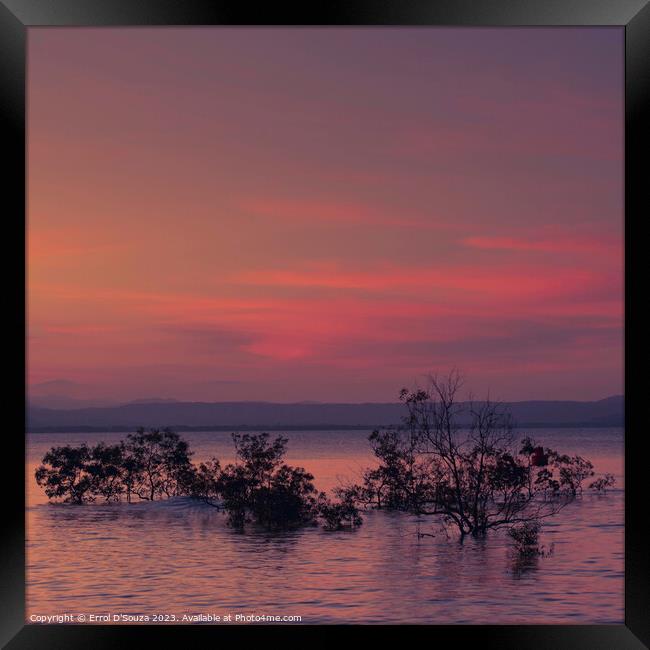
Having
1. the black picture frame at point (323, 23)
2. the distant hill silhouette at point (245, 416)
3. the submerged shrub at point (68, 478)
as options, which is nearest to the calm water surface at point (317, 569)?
the submerged shrub at point (68, 478)

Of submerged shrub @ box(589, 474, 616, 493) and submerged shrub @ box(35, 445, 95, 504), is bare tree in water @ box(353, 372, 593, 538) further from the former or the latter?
submerged shrub @ box(589, 474, 616, 493)

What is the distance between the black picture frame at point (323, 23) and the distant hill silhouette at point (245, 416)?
15.1 meters

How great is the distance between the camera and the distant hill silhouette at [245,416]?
781 inches

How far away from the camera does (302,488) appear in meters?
10.6

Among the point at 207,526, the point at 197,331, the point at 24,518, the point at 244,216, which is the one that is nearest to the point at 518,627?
the point at 24,518

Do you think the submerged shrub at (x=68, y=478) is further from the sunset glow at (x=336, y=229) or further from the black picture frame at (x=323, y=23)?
the black picture frame at (x=323, y=23)

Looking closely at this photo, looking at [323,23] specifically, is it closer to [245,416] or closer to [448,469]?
[448,469]

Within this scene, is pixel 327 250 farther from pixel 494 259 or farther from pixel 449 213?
pixel 449 213

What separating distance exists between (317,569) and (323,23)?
695 centimetres

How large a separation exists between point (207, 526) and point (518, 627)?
9067 millimetres

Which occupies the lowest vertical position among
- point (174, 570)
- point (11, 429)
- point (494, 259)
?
point (174, 570)

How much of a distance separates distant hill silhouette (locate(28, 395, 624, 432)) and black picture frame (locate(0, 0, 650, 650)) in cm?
1507

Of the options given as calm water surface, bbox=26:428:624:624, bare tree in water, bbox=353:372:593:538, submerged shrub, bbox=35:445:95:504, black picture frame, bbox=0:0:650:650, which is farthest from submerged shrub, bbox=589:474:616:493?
black picture frame, bbox=0:0:650:650

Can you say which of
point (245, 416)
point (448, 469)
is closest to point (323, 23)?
point (448, 469)
